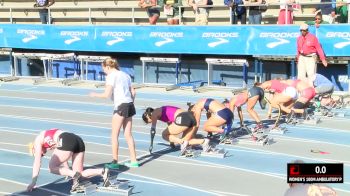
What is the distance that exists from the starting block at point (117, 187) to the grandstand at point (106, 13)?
12.4 meters

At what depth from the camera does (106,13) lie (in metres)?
24.4

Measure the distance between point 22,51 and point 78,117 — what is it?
962 cm

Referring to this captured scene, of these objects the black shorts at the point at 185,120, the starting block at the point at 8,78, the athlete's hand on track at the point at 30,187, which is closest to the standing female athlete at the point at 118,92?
the black shorts at the point at 185,120

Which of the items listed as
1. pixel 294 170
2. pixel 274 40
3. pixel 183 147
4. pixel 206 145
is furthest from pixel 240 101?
pixel 294 170

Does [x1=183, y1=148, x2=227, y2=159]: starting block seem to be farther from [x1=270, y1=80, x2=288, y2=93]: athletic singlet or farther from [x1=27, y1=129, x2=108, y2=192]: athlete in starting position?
[x1=270, y1=80, x2=288, y2=93]: athletic singlet

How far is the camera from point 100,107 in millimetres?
15719

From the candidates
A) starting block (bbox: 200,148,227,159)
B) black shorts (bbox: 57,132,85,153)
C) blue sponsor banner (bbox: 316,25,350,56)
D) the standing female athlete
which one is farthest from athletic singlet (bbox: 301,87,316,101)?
black shorts (bbox: 57,132,85,153)

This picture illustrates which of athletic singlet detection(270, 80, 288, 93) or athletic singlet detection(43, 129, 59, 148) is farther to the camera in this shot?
athletic singlet detection(270, 80, 288, 93)

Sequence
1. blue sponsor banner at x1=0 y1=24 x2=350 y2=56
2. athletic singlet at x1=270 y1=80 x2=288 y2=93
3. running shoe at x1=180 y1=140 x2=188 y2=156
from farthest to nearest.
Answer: blue sponsor banner at x1=0 y1=24 x2=350 y2=56 < athletic singlet at x1=270 y1=80 x2=288 y2=93 < running shoe at x1=180 y1=140 x2=188 y2=156

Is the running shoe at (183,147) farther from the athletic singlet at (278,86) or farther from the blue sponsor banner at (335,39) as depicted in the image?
the blue sponsor banner at (335,39)

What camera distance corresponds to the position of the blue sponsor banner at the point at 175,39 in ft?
53.5

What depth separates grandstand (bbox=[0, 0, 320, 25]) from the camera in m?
20.0
